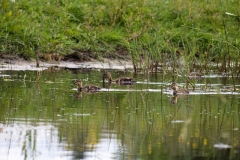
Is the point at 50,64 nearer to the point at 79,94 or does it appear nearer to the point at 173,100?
the point at 79,94

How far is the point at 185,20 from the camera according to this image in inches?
733

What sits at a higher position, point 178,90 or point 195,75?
point 195,75

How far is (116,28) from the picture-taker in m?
17.8

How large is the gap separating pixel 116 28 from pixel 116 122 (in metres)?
9.97

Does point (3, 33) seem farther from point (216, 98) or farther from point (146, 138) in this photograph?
point (146, 138)

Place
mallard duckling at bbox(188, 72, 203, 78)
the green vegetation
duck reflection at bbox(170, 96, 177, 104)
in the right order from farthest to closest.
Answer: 1. the green vegetation
2. mallard duckling at bbox(188, 72, 203, 78)
3. duck reflection at bbox(170, 96, 177, 104)

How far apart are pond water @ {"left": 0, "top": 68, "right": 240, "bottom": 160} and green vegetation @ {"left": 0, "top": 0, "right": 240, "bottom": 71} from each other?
9.41ft

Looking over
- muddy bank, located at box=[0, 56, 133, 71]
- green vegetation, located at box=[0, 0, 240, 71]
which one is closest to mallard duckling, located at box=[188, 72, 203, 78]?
green vegetation, located at box=[0, 0, 240, 71]

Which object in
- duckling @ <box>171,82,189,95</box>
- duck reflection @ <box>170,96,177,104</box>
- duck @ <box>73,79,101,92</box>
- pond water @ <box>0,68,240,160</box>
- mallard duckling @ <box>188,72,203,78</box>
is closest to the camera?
pond water @ <box>0,68,240,160</box>

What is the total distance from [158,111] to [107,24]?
30.3 feet

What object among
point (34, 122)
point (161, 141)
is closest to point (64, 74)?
point (34, 122)

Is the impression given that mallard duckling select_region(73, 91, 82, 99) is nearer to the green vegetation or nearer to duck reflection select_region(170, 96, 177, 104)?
duck reflection select_region(170, 96, 177, 104)

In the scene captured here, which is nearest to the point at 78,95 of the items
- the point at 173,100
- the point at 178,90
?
the point at 173,100

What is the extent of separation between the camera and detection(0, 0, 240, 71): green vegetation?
49.6 ft
